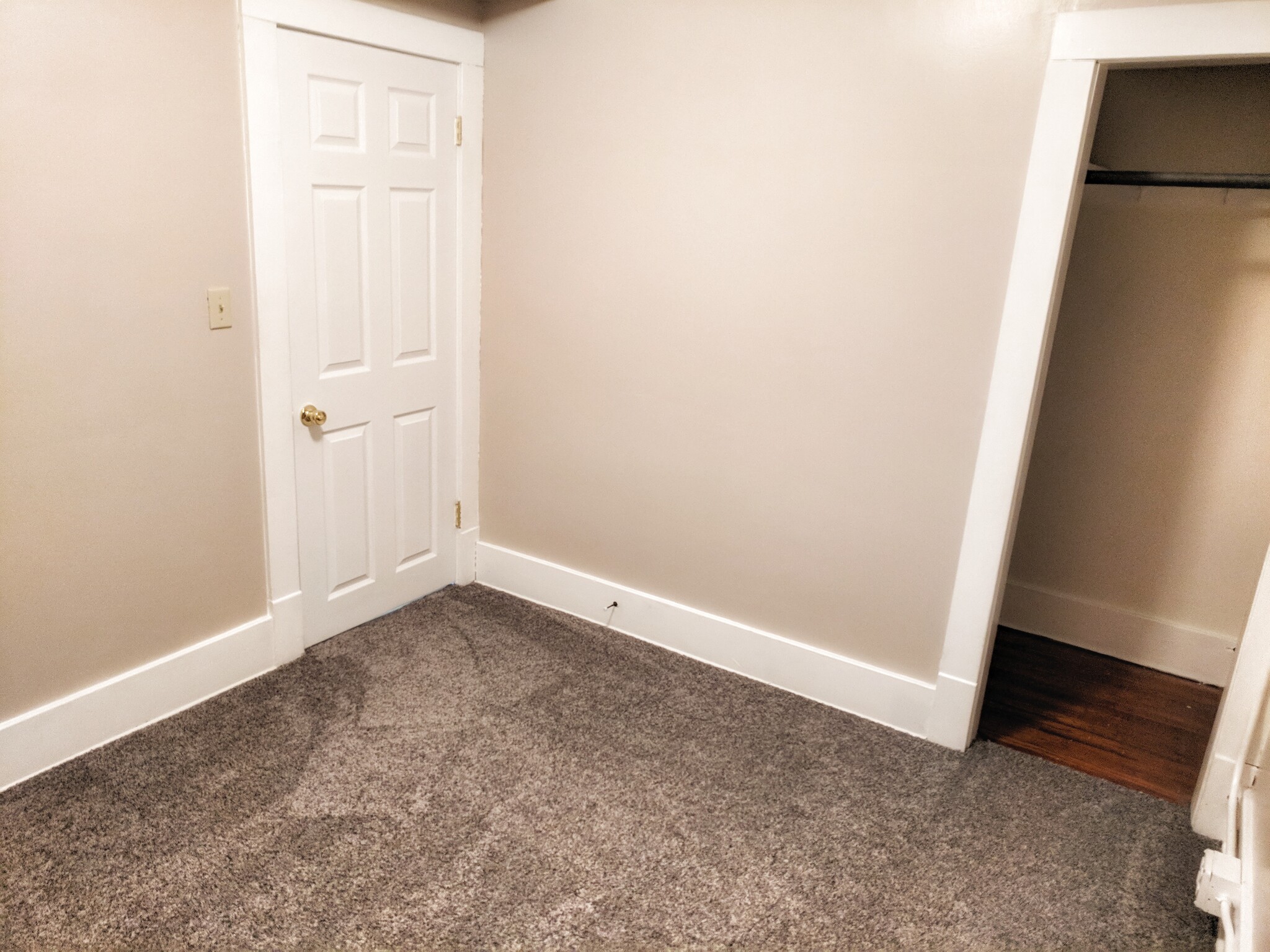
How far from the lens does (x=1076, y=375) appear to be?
10.5ft

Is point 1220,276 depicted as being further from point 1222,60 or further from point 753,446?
point 753,446

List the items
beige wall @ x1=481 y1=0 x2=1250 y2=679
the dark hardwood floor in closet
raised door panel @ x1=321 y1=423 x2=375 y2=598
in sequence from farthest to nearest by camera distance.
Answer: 1. raised door panel @ x1=321 y1=423 x2=375 y2=598
2. the dark hardwood floor in closet
3. beige wall @ x1=481 y1=0 x2=1250 y2=679

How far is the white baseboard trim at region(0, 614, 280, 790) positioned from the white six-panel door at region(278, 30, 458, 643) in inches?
9.5

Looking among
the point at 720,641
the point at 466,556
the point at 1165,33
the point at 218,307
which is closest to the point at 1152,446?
the point at 1165,33

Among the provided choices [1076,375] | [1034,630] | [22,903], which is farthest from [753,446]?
[22,903]

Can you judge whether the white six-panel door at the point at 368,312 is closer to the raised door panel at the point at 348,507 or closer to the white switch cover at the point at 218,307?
the raised door panel at the point at 348,507

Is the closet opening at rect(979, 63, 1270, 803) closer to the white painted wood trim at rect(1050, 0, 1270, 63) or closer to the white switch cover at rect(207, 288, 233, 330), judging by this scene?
the white painted wood trim at rect(1050, 0, 1270, 63)

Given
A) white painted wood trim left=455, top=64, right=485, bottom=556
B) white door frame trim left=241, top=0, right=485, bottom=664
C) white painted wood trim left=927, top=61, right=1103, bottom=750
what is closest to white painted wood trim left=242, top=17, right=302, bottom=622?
white door frame trim left=241, top=0, right=485, bottom=664

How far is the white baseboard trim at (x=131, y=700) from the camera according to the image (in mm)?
2275

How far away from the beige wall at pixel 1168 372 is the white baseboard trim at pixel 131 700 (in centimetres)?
278

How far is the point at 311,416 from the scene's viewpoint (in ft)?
9.14

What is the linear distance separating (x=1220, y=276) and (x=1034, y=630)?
1.39 metres

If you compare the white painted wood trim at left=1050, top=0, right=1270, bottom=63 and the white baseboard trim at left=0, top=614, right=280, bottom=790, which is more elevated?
the white painted wood trim at left=1050, top=0, right=1270, bottom=63

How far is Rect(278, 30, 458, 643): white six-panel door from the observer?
2.66m
